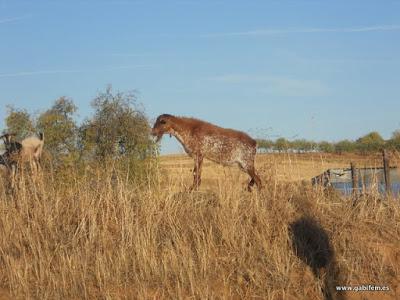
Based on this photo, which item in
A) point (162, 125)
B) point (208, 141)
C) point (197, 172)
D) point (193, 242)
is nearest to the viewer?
point (193, 242)

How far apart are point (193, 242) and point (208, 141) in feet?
16.8

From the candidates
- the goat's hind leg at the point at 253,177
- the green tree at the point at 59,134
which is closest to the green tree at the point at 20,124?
the green tree at the point at 59,134

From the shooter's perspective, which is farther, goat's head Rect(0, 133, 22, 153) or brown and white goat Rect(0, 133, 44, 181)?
goat's head Rect(0, 133, 22, 153)

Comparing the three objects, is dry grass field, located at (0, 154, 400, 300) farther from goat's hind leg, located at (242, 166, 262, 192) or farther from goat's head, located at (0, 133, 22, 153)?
goat's head, located at (0, 133, 22, 153)

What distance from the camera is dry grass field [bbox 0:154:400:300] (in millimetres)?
8414

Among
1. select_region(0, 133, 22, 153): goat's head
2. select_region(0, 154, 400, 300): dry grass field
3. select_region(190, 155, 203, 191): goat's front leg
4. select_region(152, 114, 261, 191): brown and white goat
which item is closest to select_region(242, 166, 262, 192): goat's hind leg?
select_region(152, 114, 261, 191): brown and white goat

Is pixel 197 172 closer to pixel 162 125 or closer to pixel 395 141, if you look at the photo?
pixel 162 125

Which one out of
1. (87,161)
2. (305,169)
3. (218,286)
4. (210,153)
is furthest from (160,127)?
(218,286)

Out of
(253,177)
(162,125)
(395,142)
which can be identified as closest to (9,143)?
(162,125)

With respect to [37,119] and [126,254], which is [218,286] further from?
[37,119]

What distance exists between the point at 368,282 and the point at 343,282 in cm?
38

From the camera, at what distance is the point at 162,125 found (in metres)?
14.4

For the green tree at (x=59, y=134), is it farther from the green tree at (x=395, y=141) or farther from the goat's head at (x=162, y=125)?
the green tree at (x=395, y=141)

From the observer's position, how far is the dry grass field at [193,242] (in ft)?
27.6
